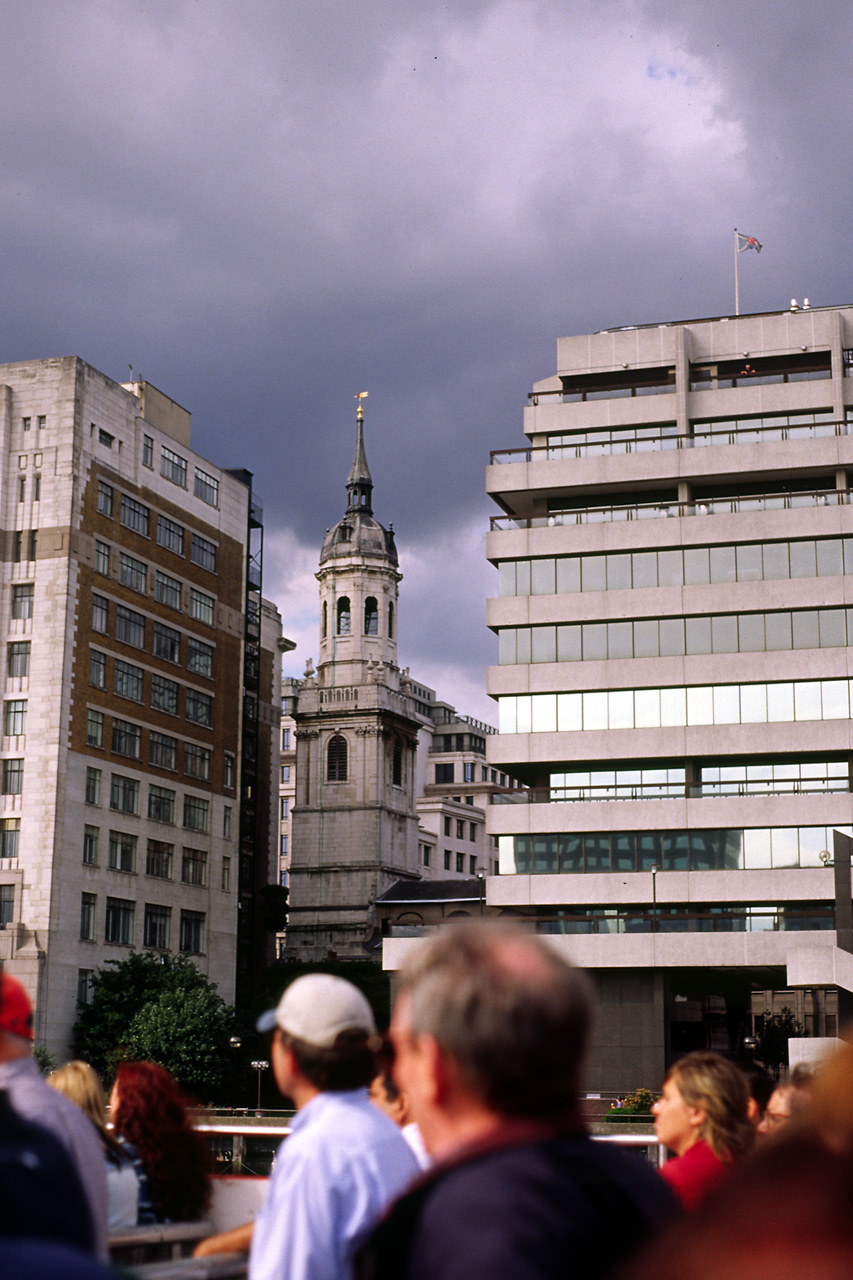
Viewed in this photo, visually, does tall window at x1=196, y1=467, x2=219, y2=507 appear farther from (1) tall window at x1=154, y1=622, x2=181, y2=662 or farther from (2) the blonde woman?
(2) the blonde woman

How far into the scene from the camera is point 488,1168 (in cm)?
321

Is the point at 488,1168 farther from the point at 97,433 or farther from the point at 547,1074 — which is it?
the point at 97,433

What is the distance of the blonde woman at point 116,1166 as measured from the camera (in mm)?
7391

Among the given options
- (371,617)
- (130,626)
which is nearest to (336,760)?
(371,617)

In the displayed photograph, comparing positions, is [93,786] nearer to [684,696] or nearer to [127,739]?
[127,739]

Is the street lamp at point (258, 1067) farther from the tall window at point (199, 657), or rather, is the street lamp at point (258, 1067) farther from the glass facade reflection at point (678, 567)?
the glass facade reflection at point (678, 567)

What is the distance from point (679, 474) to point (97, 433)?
2746 centimetres

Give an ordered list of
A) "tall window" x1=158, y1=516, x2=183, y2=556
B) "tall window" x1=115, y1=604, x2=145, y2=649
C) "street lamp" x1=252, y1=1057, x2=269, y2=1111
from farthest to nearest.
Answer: "tall window" x1=158, y1=516, x2=183, y2=556
"tall window" x1=115, y1=604, x2=145, y2=649
"street lamp" x1=252, y1=1057, x2=269, y2=1111

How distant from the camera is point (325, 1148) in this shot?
505 centimetres

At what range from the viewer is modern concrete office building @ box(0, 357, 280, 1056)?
223 feet

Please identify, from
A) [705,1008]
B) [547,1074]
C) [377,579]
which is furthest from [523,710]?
[377,579]

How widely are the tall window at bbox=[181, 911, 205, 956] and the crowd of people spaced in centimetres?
7228

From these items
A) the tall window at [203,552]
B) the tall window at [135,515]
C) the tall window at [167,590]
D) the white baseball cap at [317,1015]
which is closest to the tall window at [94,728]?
the tall window at [167,590]

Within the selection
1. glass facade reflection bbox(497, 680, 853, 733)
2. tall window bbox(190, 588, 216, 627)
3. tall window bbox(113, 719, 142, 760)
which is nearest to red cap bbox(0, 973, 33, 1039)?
glass facade reflection bbox(497, 680, 853, 733)
